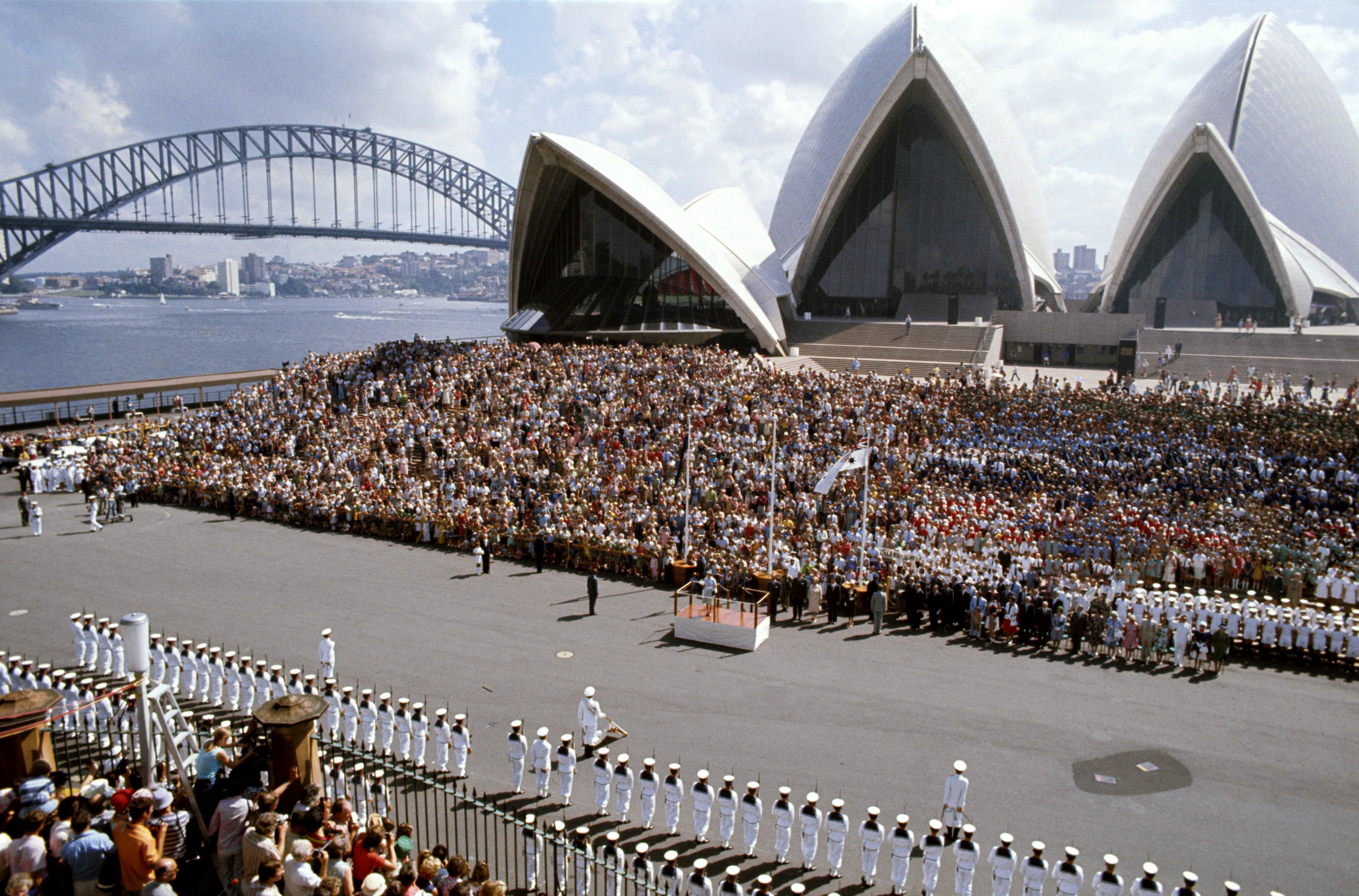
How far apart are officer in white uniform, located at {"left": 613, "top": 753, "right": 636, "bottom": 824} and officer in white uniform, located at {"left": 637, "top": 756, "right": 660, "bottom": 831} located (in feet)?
0.48

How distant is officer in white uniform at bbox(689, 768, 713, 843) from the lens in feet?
28.3

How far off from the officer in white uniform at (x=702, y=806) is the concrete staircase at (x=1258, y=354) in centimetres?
2920

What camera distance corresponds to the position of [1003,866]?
24.4 ft

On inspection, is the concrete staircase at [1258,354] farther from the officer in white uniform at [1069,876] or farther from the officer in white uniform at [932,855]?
the officer in white uniform at [932,855]

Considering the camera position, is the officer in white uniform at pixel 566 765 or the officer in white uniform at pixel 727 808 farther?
the officer in white uniform at pixel 566 765

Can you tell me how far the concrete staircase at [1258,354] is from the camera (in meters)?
30.2

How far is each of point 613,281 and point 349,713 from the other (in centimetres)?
2969

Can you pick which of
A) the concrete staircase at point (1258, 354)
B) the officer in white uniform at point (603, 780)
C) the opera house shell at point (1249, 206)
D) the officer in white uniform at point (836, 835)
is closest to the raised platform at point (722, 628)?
the officer in white uniform at point (603, 780)

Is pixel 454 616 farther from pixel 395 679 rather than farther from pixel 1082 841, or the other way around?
pixel 1082 841

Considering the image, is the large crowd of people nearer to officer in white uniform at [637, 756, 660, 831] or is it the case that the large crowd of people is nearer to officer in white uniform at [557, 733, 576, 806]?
officer in white uniform at [557, 733, 576, 806]

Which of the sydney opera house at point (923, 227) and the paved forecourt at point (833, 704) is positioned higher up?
the sydney opera house at point (923, 227)

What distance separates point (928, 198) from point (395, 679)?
1424 inches

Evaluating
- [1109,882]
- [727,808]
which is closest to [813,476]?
[727,808]

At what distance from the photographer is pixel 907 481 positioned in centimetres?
2016
